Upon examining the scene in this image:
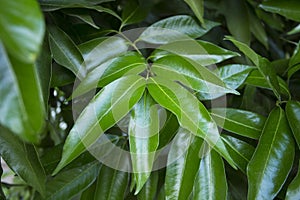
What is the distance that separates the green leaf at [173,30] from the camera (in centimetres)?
55

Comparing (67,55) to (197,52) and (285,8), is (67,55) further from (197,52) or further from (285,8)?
(285,8)

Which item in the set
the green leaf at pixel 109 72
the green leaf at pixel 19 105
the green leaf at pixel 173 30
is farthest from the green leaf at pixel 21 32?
the green leaf at pixel 173 30

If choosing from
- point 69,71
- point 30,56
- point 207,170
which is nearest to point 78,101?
point 69,71

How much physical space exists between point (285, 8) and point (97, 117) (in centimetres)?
32

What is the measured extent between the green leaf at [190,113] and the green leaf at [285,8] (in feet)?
0.76

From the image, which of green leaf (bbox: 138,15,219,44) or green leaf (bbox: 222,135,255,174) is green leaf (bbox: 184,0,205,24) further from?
green leaf (bbox: 222,135,255,174)

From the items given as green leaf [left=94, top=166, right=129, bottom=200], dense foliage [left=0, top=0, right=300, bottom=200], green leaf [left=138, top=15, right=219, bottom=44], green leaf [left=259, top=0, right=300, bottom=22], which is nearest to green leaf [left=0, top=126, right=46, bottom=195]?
dense foliage [left=0, top=0, right=300, bottom=200]

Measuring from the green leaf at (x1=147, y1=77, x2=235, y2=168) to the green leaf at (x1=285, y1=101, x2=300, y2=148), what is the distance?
4.1 inches

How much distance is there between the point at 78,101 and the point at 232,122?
0.17m

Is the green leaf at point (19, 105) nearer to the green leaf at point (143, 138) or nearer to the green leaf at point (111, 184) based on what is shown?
the green leaf at point (143, 138)

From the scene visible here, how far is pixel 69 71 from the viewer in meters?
0.51

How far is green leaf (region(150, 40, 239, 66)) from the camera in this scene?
50cm

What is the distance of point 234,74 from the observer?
518 mm

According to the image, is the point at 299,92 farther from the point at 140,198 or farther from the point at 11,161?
the point at 11,161
